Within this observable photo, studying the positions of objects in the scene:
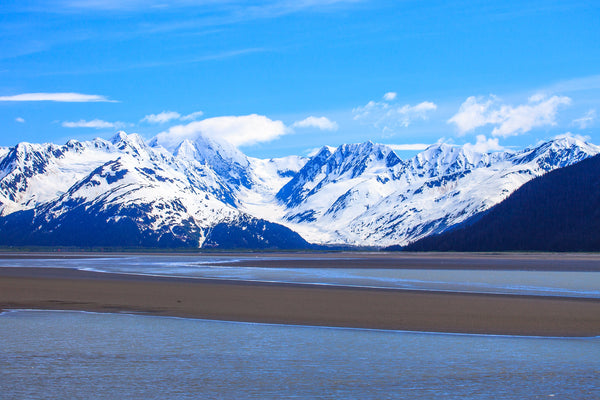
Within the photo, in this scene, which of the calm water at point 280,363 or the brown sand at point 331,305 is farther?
the brown sand at point 331,305

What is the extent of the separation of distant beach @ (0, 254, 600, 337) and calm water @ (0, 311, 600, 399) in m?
3.69

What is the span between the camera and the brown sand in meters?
38.3

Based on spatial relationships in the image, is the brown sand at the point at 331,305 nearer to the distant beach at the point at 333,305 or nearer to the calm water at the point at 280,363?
the distant beach at the point at 333,305

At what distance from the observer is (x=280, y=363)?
2761 cm

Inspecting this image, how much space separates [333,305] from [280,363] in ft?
66.1

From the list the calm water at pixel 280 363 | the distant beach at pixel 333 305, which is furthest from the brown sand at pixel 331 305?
the calm water at pixel 280 363

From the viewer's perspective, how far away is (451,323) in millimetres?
38688

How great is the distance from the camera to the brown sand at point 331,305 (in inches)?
1508

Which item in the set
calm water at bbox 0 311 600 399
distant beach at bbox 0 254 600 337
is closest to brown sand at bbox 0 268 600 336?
distant beach at bbox 0 254 600 337

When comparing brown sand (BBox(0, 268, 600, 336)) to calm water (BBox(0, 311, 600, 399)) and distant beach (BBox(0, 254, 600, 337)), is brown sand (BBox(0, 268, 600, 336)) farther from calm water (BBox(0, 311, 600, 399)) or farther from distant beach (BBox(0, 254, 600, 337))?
calm water (BBox(0, 311, 600, 399))

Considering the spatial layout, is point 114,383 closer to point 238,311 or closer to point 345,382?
point 345,382

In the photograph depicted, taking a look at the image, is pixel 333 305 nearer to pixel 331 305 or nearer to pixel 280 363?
pixel 331 305

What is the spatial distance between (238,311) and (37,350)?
53.8ft

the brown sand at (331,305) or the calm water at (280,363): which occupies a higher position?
the brown sand at (331,305)
